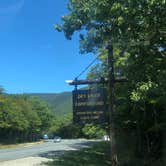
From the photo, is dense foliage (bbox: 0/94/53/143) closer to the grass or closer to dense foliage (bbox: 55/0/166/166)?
the grass

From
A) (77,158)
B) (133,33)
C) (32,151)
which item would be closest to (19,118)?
(32,151)

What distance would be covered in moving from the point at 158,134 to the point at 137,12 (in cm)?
1793

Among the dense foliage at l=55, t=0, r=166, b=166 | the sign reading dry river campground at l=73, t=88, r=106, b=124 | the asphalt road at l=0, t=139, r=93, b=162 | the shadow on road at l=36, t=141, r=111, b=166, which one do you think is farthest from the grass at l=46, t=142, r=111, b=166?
the sign reading dry river campground at l=73, t=88, r=106, b=124

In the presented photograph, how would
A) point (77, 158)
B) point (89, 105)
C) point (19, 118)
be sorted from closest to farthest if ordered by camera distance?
point (89, 105) → point (77, 158) → point (19, 118)

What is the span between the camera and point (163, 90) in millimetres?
16781

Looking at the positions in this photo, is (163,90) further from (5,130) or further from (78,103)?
(5,130)

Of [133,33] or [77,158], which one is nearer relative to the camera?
[133,33]

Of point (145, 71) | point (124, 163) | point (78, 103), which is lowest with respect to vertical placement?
point (124, 163)

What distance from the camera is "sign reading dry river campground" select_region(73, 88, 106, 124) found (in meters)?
15.5

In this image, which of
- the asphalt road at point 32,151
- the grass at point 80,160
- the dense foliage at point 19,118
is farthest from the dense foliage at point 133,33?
the dense foliage at point 19,118

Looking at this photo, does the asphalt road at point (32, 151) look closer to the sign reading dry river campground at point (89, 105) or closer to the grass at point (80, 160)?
the grass at point (80, 160)

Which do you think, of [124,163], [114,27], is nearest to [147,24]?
[114,27]

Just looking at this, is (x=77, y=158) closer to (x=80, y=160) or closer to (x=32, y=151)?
(x=80, y=160)

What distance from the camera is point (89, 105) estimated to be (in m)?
15.5
